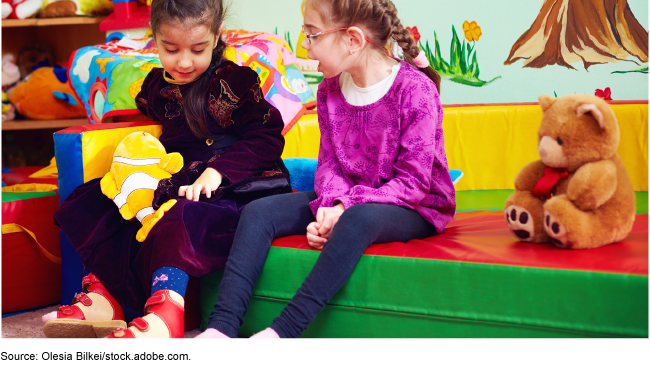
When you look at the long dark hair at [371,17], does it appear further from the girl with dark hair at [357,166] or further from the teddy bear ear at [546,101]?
the teddy bear ear at [546,101]

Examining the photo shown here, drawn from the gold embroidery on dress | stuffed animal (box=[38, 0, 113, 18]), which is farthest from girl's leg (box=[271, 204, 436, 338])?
stuffed animal (box=[38, 0, 113, 18])

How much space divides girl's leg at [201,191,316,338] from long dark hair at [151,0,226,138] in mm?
294

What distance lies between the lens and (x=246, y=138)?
1.21 m

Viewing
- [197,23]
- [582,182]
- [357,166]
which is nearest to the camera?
[582,182]

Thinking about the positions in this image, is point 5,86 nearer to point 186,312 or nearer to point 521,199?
point 186,312

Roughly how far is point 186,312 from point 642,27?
130 centimetres

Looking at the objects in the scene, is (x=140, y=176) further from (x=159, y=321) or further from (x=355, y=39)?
(x=355, y=39)

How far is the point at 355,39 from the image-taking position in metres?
1.01

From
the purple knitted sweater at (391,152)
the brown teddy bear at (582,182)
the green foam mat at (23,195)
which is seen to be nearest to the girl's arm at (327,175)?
the purple knitted sweater at (391,152)

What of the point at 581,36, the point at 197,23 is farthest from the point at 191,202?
the point at 581,36

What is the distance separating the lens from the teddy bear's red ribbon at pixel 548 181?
0.88m

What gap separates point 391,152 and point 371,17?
10.0 inches

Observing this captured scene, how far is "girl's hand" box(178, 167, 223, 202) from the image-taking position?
1.09 metres

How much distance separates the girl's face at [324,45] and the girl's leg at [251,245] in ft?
0.90
